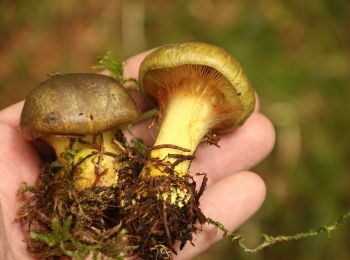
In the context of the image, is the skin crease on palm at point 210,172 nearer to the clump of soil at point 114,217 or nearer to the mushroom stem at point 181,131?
the clump of soil at point 114,217

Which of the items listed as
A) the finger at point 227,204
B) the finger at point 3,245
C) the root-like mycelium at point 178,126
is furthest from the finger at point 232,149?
the finger at point 3,245

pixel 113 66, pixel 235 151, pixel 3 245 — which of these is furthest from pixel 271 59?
pixel 3 245

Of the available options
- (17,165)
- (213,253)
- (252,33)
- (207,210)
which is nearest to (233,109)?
(207,210)

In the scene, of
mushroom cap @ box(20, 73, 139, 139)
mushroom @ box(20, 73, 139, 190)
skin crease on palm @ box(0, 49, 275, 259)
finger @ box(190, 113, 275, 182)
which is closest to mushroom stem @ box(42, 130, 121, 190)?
mushroom @ box(20, 73, 139, 190)

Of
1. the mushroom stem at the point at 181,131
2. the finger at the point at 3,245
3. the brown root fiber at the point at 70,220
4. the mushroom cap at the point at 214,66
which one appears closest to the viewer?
the finger at the point at 3,245

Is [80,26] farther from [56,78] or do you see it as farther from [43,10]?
[56,78]

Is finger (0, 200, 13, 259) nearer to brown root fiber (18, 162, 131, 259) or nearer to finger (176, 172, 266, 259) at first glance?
brown root fiber (18, 162, 131, 259)
